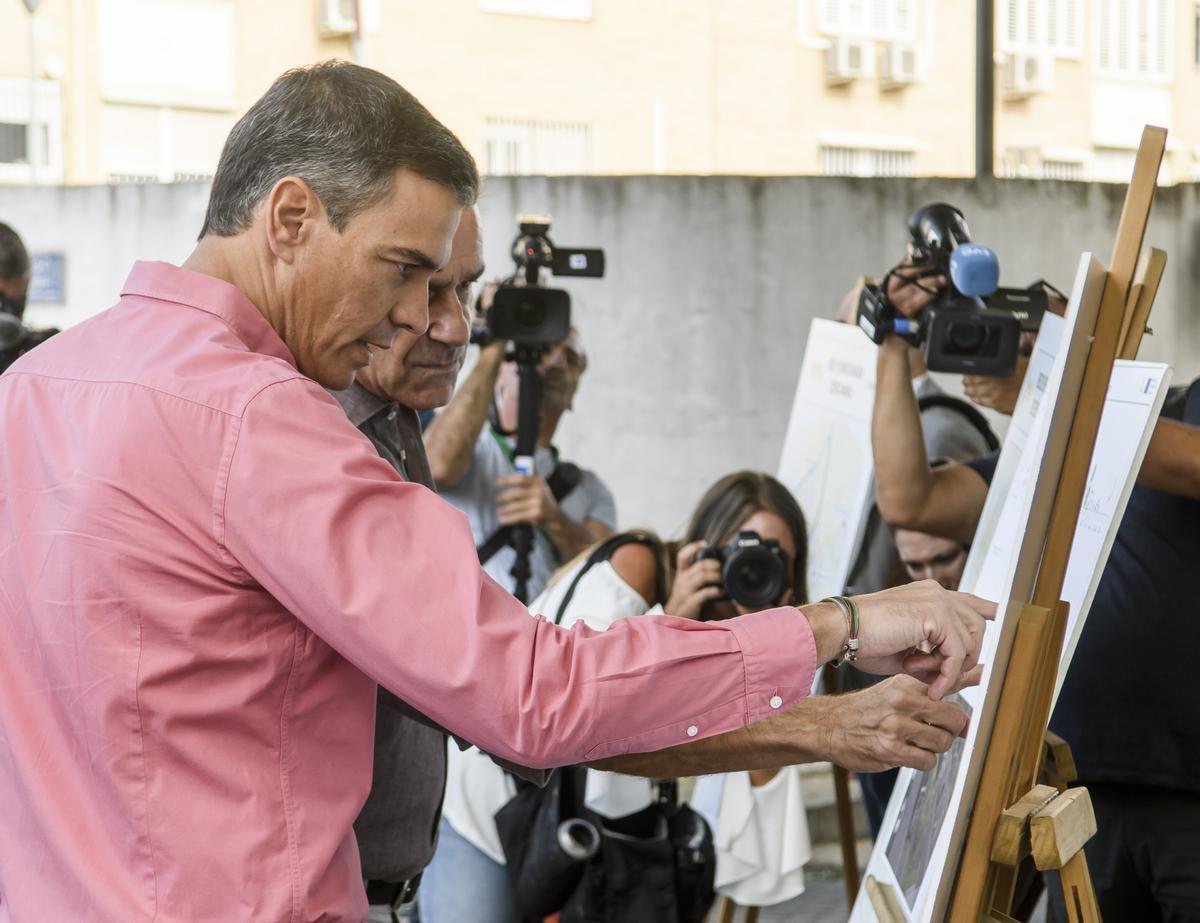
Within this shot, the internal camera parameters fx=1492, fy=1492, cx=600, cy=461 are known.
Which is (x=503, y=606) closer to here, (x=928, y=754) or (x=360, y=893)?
(x=360, y=893)

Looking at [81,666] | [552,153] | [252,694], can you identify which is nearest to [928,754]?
[252,694]

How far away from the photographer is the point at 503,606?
3.96 feet

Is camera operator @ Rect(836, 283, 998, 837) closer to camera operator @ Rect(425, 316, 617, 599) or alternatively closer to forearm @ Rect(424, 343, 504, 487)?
camera operator @ Rect(425, 316, 617, 599)

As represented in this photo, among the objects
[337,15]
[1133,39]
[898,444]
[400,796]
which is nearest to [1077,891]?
[400,796]

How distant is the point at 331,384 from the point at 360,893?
47 cm

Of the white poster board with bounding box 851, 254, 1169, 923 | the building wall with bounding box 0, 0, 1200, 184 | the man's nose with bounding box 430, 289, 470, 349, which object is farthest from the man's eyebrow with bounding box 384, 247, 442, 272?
the building wall with bounding box 0, 0, 1200, 184

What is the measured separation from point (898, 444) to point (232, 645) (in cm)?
178

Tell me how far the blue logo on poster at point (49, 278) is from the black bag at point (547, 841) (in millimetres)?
4655

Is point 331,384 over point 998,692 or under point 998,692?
over

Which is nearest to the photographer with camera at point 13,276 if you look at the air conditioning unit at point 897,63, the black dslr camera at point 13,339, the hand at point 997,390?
the black dslr camera at point 13,339

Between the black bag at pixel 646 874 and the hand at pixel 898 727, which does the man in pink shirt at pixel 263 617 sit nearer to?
the hand at pixel 898 727

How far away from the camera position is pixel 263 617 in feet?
4.02

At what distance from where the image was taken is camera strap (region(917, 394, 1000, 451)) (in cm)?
341

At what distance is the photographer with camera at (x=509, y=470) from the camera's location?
11.2ft
